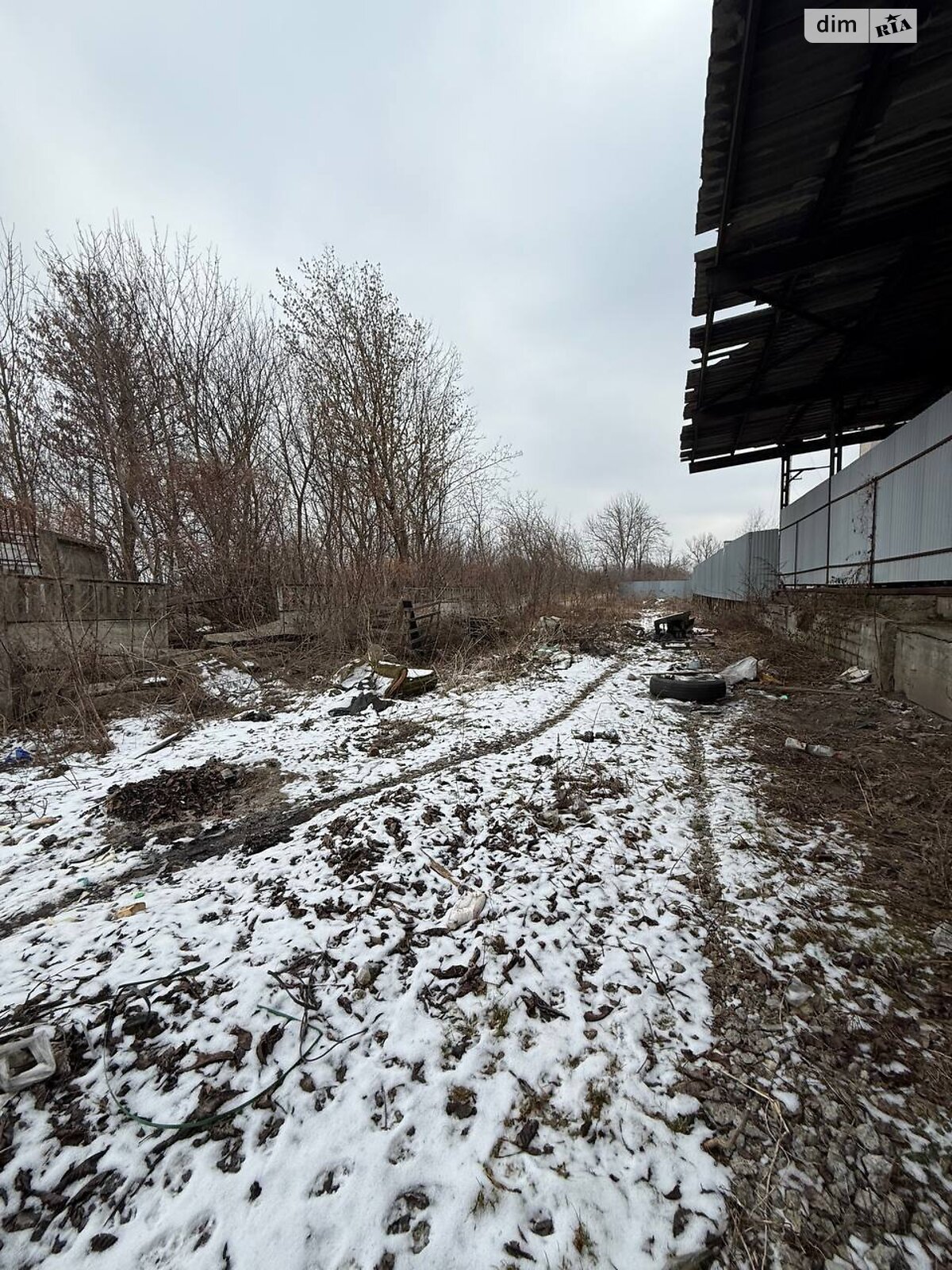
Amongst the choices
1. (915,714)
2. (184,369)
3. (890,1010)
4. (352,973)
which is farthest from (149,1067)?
(184,369)

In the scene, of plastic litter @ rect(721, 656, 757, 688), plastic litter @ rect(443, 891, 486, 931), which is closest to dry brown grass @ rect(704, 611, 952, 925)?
plastic litter @ rect(721, 656, 757, 688)

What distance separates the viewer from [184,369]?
1160 centimetres

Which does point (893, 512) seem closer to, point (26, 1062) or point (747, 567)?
point (26, 1062)

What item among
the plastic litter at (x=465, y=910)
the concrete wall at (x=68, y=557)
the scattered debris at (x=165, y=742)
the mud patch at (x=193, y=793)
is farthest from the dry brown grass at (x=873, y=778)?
the concrete wall at (x=68, y=557)

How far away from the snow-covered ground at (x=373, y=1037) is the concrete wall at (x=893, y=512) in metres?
3.80

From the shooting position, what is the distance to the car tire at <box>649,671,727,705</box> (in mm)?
5715

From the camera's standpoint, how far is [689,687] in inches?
227

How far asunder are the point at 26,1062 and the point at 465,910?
1.58 meters

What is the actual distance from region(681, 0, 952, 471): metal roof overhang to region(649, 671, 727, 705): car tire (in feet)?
14.2

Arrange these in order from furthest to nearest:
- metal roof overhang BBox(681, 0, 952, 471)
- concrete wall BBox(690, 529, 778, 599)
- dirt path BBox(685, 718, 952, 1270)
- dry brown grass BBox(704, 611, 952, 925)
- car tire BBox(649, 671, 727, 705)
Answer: concrete wall BBox(690, 529, 778, 599) < car tire BBox(649, 671, 727, 705) < metal roof overhang BBox(681, 0, 952, 471) < dry brown grass BBox(704, 611, 952, 925) < dirt path BBox(685, 718, 952, 1270)

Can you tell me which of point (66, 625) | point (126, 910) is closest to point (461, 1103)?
point (126, 910)

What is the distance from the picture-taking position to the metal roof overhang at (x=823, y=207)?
3.10m

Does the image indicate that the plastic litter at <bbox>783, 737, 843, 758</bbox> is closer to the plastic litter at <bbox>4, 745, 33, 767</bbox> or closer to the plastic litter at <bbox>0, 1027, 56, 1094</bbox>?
the plastic litter at <bbox>0, 1027, 56, 1094</bbox>
